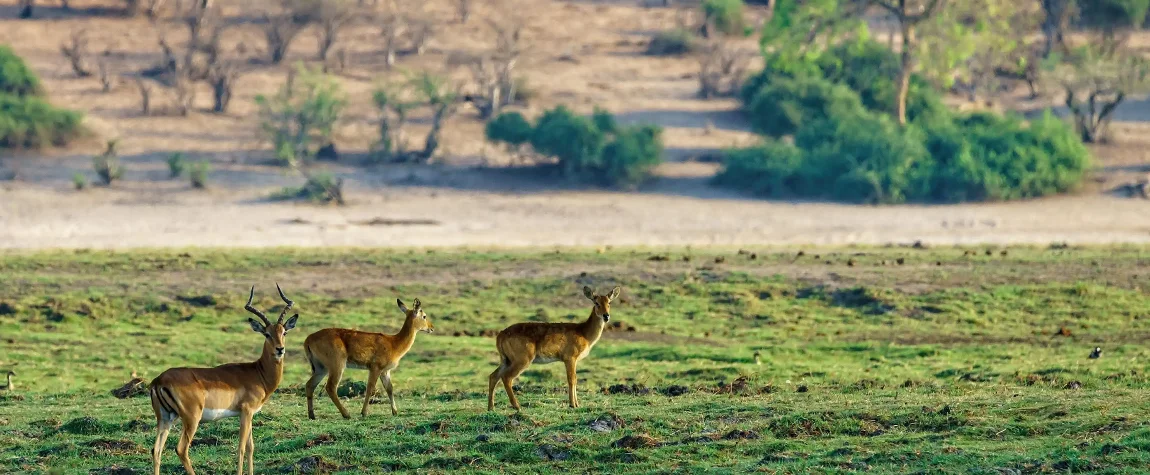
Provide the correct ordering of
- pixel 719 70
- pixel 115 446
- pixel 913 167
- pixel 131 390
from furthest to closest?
1. pixel 719 70
2. pixel 913 167
3. pixel 131 390
4. pixel 115 446

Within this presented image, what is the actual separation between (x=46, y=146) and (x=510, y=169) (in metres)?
10.4

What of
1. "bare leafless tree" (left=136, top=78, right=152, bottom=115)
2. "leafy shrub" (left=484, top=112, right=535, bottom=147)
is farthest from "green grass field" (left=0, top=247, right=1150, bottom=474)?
"bare leafless tree" (left=136, top=78, right=152, bottom=115)

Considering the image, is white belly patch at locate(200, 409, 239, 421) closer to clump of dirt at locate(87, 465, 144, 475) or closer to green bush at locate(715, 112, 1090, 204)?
clump of dirt at locate(87, 465, 144, 475)

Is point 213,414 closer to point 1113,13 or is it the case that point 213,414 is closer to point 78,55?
point 78,55

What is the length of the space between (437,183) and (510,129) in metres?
2.71

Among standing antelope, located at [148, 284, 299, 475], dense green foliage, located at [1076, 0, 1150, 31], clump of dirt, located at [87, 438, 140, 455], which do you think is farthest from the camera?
dense green foliage, located at [1076, 0, 1150, 31]

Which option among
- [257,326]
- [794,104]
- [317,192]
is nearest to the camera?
[257,326]

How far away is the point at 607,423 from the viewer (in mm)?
12539

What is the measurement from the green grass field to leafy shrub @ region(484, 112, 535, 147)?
33.0 feet

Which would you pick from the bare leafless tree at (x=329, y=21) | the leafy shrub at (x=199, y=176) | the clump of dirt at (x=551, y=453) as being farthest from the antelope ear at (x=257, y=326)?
the bare leafless tree at (x=329, y=21)

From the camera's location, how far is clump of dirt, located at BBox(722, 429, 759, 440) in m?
12.2

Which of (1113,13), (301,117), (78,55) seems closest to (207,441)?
(301,117)

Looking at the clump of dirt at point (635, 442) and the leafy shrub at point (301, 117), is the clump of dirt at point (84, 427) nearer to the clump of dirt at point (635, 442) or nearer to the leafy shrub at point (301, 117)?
the clump of dirt at point (635, 442)

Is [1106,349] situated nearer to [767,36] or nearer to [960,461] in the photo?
[960,461]
